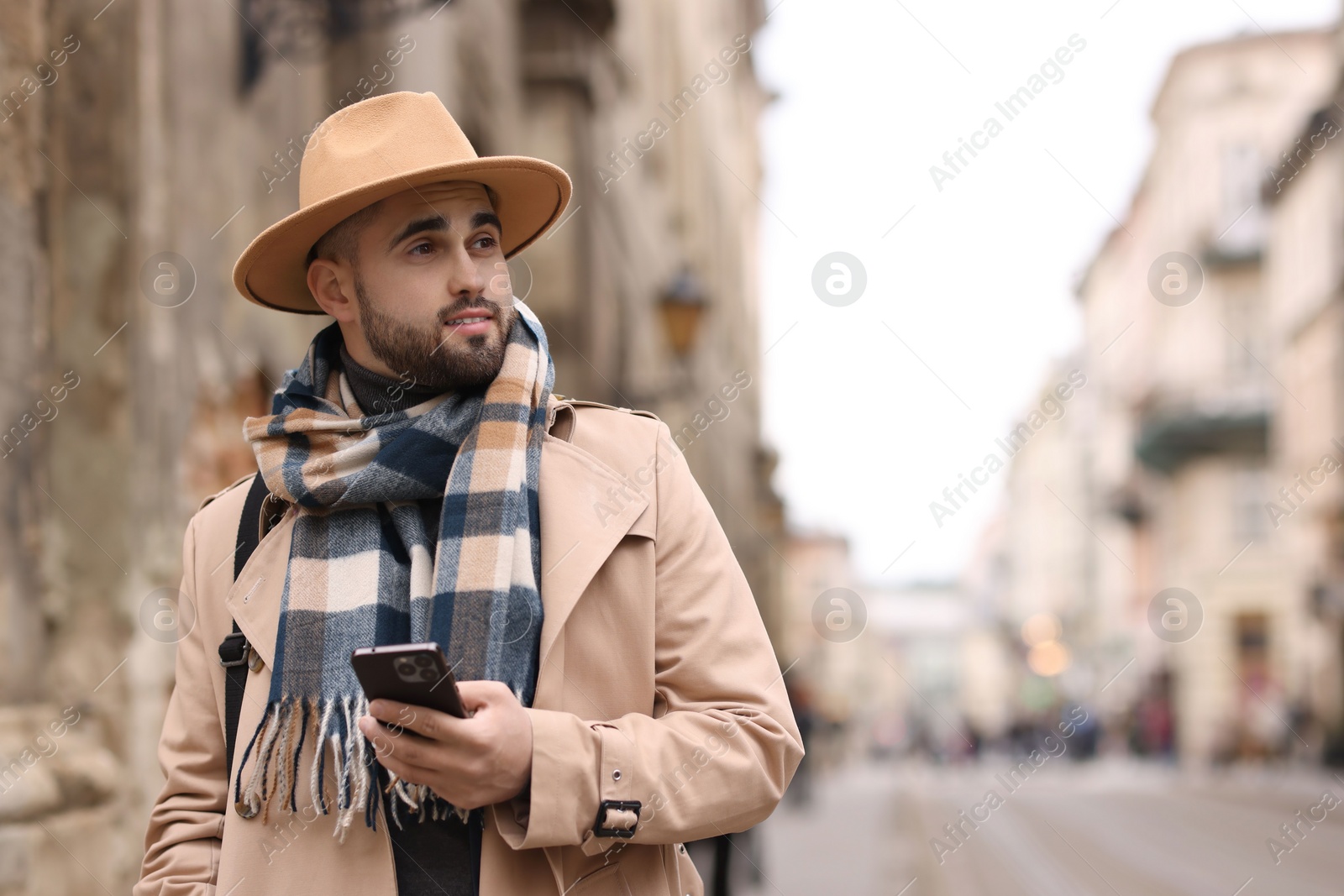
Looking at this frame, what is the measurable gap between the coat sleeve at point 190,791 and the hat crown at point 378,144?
73cm

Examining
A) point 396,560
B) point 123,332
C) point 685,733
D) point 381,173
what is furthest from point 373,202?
point 123,332

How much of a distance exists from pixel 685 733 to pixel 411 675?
1.40 feet

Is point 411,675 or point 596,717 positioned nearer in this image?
point 411,675

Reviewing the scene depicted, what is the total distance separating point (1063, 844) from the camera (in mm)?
14141

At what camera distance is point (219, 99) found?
613 centimetres

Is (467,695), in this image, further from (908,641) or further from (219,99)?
(908,641)

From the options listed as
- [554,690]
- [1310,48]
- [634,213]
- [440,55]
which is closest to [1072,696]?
[1310,48]

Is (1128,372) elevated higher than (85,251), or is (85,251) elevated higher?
(1128,372)

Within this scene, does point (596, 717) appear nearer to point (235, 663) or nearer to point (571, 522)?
point (571, 522)

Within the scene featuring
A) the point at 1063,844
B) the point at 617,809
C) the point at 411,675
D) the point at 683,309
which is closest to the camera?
the point at 411,675

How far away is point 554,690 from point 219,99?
4.88 meters

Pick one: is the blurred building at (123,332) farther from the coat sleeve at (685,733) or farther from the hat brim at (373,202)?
the coat sleeve at (685,733)

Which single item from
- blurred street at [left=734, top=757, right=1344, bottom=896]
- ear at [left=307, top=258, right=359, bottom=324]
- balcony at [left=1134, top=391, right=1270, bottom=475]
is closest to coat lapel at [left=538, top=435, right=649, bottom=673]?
ear at [left=307, top=258, right=359, bottom=324]

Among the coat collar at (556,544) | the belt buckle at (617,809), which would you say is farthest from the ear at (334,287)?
the belt buckle at (617,809)
